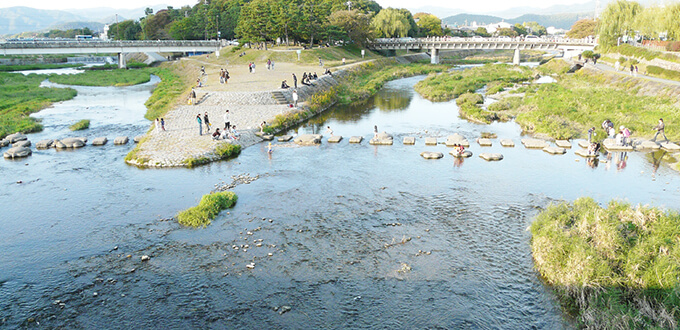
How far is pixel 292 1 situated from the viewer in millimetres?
107688

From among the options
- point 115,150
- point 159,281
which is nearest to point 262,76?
point 115,150

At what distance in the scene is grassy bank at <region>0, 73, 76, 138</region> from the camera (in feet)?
141

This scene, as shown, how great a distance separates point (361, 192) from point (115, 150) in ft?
69.0

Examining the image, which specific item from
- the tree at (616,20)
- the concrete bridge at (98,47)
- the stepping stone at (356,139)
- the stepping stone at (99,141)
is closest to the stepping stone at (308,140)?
the stepping stone at (356,139)

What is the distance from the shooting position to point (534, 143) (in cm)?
3616

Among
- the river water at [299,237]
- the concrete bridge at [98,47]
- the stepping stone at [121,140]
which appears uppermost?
the concrete bridge at [98,47]

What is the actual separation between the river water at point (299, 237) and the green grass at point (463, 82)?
27.5m

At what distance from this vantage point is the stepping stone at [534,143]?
3575 centimetres

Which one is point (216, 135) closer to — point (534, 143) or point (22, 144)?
point (22, 144)

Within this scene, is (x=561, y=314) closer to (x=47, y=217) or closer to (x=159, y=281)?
(x=159, y=281)

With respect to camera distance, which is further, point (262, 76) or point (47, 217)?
point (262, 76)

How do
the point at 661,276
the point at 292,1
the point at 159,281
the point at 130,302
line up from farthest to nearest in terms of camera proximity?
the point at 292,1, the point at 159,281, the point at 130,302, the point at 661,276

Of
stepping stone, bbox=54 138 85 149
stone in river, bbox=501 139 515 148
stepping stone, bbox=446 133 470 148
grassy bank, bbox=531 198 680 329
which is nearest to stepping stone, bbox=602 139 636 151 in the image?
stone in river, bbox=501 139 515 148

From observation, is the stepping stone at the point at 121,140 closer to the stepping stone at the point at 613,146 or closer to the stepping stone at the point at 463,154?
the stepping stone at the point at 463,154
